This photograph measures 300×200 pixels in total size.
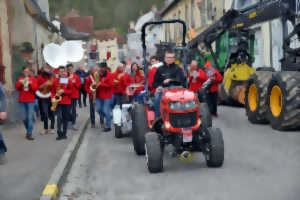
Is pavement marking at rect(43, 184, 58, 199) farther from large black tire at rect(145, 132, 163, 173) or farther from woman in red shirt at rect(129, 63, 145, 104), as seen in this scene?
woman in red shirt at rect(129, 63, 145, 104)

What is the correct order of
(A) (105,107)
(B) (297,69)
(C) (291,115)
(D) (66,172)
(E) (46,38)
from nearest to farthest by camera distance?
(D) (66,172) < (C) (291,115) < (B) (297,69) < (A) (105,107) < (E) (46,38)

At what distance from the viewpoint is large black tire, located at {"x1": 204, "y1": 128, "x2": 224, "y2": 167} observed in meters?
7.18

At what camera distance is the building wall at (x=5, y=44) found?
49.7 ft

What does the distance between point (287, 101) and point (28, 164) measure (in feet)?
17.4

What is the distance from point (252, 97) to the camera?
12672 mm

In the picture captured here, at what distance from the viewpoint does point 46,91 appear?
38.2 feet

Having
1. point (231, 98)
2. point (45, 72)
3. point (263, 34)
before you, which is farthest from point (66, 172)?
point (263, 34)

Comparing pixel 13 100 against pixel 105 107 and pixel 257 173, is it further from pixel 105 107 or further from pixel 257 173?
pixel 257 173

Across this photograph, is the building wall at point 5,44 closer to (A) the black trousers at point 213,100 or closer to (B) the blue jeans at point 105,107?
(B) the blue jeans at point 105,107

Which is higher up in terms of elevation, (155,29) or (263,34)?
(155,29)

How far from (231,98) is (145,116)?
27.0ft

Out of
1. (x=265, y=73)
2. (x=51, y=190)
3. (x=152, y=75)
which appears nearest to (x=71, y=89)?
(x=152, y=75)

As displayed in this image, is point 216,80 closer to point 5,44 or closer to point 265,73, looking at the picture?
point 265,73

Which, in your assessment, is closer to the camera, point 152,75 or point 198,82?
point 152,75
